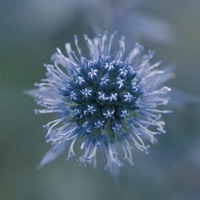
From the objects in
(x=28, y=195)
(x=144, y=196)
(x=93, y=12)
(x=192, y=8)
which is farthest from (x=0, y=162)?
(x=192, y=8)

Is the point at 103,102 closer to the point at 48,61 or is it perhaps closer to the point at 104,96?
the point at 104,96

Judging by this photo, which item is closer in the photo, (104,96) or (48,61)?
(104,96)

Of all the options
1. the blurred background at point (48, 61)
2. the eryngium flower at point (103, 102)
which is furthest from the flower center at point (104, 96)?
the blurred background at point (48, 61)

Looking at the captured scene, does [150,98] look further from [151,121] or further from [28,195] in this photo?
[28,195]

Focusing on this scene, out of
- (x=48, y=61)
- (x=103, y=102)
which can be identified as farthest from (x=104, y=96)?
(x=48, y=61)

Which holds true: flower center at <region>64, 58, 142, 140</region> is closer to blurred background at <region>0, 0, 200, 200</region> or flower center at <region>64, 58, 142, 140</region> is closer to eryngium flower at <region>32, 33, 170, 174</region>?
eryngium flower at <region>32, 33, 170, 174</region>

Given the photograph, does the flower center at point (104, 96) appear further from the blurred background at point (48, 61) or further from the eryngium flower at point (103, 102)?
the blurred background at point (48, 61)

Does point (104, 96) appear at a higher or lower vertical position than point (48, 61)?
lower
